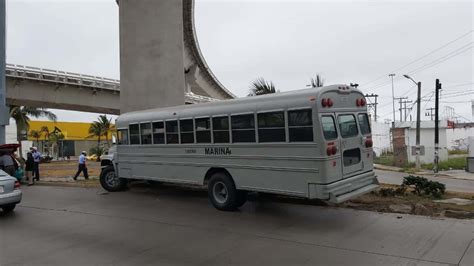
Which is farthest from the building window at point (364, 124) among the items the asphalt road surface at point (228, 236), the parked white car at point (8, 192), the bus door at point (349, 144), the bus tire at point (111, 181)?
the parked white car at point (8, 192)

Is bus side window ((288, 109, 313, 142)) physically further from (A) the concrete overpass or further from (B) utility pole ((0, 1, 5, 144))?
(A) the concrete overpass

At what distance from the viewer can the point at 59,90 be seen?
1391 inches

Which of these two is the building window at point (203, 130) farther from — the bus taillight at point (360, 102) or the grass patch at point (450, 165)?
the grass patch at point (450, 165)

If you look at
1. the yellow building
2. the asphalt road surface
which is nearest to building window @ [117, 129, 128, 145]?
the asphalt road surface

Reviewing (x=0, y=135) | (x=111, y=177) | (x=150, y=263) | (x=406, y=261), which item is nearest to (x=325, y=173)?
(x=406, y=261)

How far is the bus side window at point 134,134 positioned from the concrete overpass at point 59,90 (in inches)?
929

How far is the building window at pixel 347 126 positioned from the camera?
9.10m

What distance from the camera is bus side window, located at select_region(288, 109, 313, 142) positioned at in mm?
8687

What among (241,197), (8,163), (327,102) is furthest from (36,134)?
(327,102)

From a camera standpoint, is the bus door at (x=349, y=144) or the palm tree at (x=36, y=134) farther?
the palm tree at (x=36, y=134)

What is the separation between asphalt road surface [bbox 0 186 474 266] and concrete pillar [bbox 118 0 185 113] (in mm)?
7640

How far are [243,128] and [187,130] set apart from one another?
2.03 m

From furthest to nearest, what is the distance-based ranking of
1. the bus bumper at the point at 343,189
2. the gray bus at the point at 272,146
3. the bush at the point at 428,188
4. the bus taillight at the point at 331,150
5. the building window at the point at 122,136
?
the building window at the point at 122,136 → the bush at the point at 428,188 → the gray bus at the point at 272,146 → the bus taillight at the point at 331,150 → the bus bumper at the point at 343,189

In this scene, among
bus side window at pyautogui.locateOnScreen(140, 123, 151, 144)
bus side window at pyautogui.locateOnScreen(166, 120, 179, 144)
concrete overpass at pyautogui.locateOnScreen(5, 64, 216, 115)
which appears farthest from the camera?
concrete overpass at pyautogui.locateOnScreen(5, 64, 216, 115)
